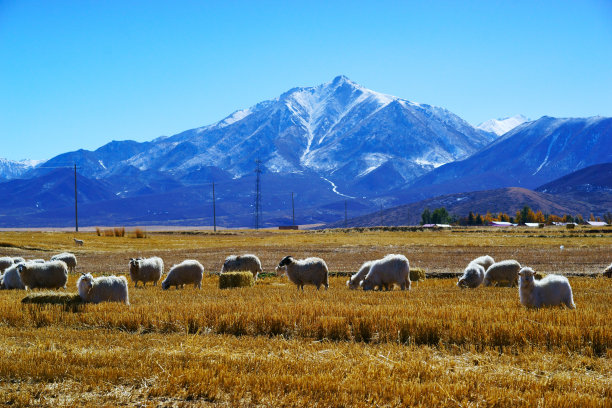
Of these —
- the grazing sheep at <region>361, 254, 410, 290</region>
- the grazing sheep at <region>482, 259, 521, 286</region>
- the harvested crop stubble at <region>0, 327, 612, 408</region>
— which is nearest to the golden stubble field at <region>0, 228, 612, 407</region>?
the harvested crop stubble at <region>0, 327, 612, 408</region>

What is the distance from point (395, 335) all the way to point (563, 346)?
3.13 m

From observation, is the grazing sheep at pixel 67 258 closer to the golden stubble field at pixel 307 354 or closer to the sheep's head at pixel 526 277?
the golden stubble field at pixel 307 354

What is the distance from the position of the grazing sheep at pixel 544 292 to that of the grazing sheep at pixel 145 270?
16065 millimetres

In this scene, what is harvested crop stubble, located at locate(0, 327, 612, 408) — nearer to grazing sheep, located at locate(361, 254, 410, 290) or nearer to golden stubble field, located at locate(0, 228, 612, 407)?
golden stubble field, located at locate(0, 228, 612, 407)

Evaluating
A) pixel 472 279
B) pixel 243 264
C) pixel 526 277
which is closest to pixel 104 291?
pixel 243 264

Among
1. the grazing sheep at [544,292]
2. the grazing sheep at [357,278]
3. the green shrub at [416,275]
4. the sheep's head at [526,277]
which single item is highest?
the sheep's head at [526,277]

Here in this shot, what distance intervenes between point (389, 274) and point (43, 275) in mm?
13076

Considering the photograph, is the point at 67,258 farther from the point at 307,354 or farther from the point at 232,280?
the point at 307,354

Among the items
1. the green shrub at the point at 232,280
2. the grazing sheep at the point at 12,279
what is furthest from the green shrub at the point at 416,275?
the grazing sheep at the point at 12,279

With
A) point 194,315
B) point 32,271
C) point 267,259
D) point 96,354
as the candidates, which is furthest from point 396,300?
point 267,259

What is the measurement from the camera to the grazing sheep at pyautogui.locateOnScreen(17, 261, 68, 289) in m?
22.0

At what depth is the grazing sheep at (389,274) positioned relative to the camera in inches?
883

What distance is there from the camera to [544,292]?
607 inches

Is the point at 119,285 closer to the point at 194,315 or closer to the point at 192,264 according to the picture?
the point at 194,315
